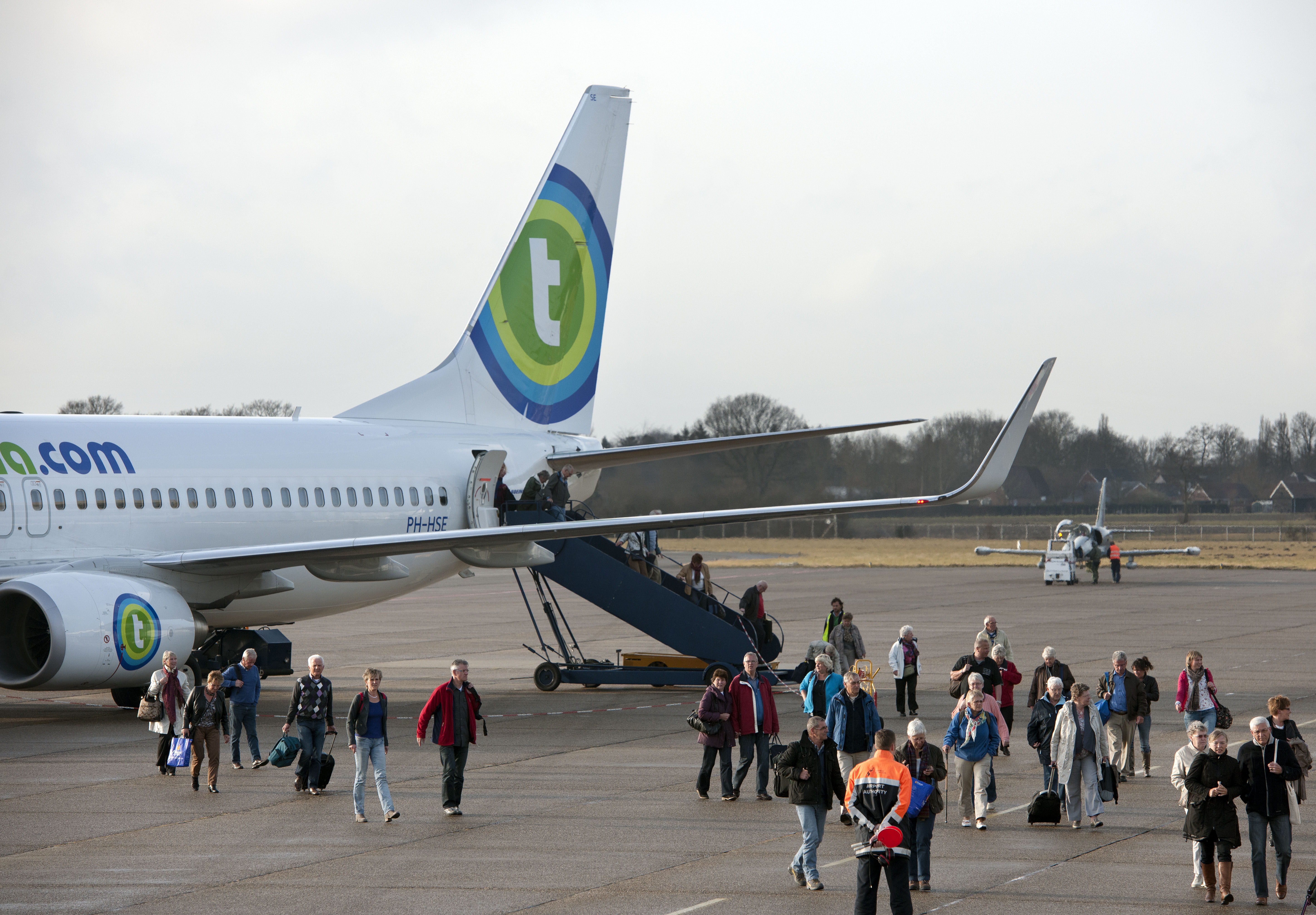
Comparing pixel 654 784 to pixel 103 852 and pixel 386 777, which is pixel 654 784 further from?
pixel 103 852

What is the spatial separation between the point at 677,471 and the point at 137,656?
27.1 metres

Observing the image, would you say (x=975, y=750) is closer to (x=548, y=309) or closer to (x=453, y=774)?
(x=453, y=774)

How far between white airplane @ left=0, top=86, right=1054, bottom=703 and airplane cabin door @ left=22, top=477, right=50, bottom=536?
26 millimetres

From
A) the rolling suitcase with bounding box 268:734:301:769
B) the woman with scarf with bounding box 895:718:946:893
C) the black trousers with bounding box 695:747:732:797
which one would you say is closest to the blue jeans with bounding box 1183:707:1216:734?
the black trousers with bounding box 695:747:732:797

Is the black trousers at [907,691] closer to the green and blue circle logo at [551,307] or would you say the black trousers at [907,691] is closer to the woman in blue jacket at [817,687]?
the woman in blue jacket at [817,687]

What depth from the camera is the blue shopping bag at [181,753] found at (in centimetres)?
1700

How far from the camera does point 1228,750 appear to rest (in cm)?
1905

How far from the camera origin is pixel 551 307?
2905 centimetres

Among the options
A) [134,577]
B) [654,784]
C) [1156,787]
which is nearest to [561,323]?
[134,577]

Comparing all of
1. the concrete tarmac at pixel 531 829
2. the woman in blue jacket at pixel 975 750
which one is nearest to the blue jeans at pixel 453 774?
the concrete tarmac at pixel 531 829

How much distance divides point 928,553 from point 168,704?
226ft

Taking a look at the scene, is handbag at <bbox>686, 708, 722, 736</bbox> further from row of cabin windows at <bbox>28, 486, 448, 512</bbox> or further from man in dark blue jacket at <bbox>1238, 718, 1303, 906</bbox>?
row of cabin windows at <bbox>28, 486, 448, 512</bbox>

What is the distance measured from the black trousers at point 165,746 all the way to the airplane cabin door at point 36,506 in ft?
16.5

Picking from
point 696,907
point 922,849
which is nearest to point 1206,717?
point 922,849
